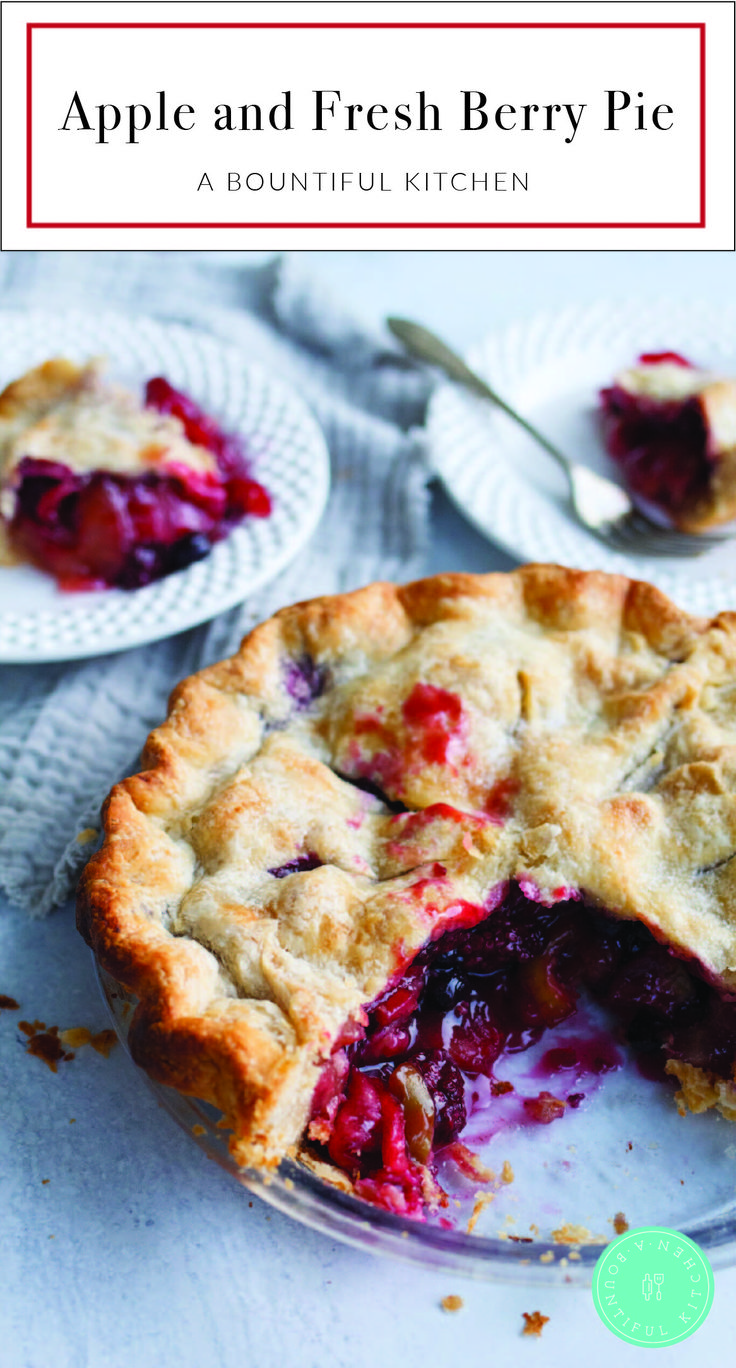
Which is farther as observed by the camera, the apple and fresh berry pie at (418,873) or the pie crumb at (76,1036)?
the pie crumb at (76,1036)

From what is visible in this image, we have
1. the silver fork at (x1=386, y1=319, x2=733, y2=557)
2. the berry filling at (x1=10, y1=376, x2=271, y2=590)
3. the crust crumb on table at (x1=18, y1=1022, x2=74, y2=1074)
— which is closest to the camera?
the crust crumb on table at (x1=18, y1=1022, x2=74, y2=1074)

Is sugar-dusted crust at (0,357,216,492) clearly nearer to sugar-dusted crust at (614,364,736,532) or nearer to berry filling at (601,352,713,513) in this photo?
berry filling at (601,352,713,513)

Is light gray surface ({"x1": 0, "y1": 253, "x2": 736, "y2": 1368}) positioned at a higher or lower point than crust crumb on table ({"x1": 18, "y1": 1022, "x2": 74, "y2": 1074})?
lower

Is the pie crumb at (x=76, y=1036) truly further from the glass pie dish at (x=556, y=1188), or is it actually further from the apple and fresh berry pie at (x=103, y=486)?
the apple and fresh berry pie at (x=103, y=486)

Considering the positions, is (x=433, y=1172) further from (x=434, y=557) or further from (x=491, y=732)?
(x=434, y=557)

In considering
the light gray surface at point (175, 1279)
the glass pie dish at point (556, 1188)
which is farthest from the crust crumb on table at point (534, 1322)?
the glass pie dish at point (556, 1188)
